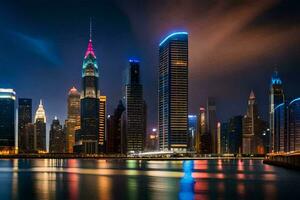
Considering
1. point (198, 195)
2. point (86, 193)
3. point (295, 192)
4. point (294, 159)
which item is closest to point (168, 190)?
point (198, 195)

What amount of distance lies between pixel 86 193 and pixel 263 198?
67.5ft

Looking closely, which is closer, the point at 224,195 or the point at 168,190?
the point at 224,195

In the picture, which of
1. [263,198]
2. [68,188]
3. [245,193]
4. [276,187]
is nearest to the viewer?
[263,198]

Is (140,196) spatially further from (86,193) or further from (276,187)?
(276,187)

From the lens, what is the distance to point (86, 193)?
2340 inches

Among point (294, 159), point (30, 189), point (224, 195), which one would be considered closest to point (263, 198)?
point (224, 195)

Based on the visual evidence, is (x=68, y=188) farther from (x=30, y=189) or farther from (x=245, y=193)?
(x=245, y=193)

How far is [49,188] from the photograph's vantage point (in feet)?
220

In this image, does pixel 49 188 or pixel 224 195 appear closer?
pixel 224 195

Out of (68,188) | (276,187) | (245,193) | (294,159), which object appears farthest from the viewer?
(294,159)

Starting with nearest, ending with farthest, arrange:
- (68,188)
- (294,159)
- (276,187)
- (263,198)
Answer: (263,198), (68,188), (276,187), (294,159)

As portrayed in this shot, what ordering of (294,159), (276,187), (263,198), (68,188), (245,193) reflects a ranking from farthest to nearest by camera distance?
(294,159) → (276,187) → (68,188) → (245,193) → (263,198)

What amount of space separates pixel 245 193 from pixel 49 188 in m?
25.8

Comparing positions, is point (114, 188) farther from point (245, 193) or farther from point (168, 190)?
point (245, 193)
